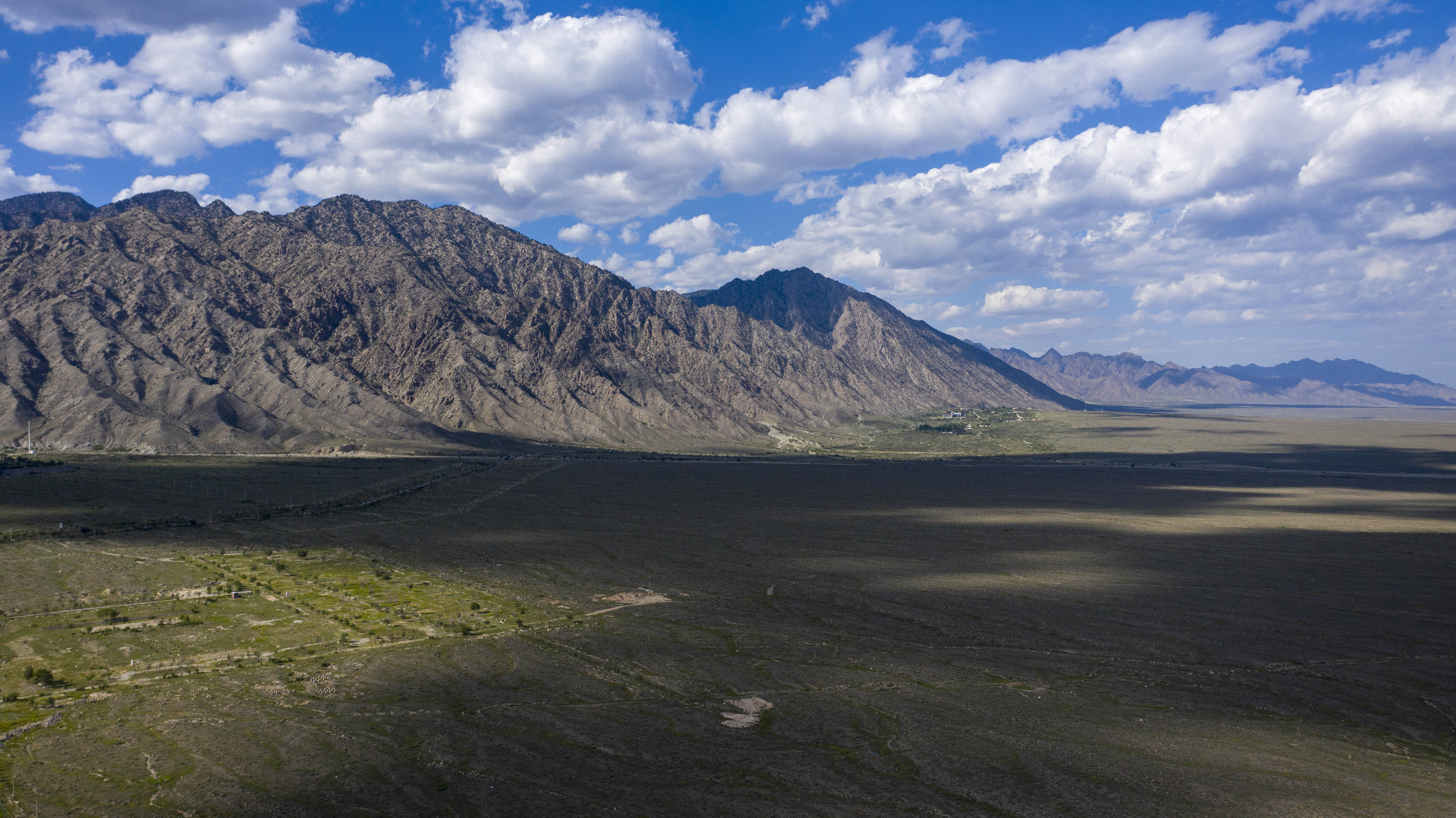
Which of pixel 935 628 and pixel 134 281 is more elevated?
pixel 134 281

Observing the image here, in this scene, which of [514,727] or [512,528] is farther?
[512,528]

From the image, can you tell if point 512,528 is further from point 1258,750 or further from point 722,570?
point 1258,750

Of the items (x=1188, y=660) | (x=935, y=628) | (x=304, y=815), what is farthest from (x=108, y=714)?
(x=1188, y=660)

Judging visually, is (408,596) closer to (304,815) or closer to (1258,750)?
(304,815)

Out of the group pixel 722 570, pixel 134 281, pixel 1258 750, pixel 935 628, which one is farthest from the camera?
pixel 134 281

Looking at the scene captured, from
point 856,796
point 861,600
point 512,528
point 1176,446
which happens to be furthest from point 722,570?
point 1176,446

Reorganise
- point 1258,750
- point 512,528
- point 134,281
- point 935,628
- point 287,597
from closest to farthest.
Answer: point 1258,750 < point 935,628 < point 287,597 < point 512,528 < point 134,281
